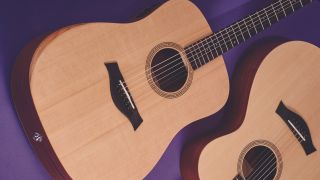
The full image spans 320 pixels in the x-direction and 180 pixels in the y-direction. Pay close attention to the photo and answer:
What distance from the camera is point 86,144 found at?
97 centimetres

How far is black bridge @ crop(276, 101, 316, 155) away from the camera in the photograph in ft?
4.33

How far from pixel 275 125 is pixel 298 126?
10cm

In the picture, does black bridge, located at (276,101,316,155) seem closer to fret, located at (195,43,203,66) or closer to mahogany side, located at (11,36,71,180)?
fret, located at (195,43,203,66)

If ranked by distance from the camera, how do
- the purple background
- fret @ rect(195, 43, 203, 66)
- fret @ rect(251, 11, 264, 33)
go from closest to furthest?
the purple background, fret @ rect(195, 43, 203, 66), fret @ rect(251, 11, 264, 33)

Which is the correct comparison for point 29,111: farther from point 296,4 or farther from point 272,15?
point 296,4

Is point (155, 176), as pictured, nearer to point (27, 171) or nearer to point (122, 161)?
point (122, 161)

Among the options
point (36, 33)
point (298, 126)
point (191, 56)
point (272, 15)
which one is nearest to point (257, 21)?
point (272, 15)

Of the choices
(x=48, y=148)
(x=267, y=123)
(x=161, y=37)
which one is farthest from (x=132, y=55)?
(x=267, y=123)

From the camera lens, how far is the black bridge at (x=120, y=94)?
39.4 inches

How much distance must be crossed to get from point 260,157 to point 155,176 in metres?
0.34

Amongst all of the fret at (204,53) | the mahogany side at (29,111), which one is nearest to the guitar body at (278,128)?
the fret at (204,53)

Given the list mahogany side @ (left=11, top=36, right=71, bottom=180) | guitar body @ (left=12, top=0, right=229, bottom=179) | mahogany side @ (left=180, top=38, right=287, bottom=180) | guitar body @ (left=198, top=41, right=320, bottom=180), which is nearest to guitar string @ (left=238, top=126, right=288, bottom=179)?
guitar body @ (left=198, top=41, right=320, bottom=180)

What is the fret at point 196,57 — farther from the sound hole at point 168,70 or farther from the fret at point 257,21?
the fret at point 257,21

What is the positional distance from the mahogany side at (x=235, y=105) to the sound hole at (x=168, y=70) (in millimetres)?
208
